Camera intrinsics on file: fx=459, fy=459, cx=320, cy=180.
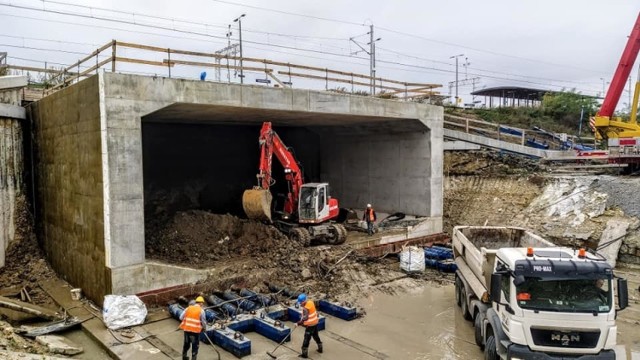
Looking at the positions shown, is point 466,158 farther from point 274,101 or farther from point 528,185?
point 274,101

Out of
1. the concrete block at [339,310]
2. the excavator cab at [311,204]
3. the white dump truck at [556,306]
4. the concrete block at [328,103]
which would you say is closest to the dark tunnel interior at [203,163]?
the excavator cab at [311,204]

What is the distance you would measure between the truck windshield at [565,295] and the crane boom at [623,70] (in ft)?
61.0

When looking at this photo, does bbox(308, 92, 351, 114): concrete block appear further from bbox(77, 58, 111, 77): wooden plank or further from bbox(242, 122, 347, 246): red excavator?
bbox(77, 58, 111, 77): wooden plank

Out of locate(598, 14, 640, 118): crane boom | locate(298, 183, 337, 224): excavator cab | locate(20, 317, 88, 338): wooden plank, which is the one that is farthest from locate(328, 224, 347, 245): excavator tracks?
locate(598, 14, 640, 118): crane boom

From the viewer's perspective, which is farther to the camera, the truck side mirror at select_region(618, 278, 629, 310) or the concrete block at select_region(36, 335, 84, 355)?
the concrete block at select_region(36, 335, 84, 355)

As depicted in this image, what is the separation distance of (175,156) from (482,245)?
1424 cm

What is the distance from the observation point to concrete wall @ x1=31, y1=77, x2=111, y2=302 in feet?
39.1

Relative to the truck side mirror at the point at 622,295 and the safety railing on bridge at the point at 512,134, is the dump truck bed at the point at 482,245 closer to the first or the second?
the truck side mirror at the point at 622,295

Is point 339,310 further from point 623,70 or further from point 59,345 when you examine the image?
point 623,70

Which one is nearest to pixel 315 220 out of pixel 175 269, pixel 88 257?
pixel 175 269

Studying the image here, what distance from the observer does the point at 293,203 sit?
17.7 m

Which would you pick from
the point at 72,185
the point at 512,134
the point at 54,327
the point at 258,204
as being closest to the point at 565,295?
the point at 258,204

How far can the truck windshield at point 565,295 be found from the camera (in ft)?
24.5

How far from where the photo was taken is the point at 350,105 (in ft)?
55.8
